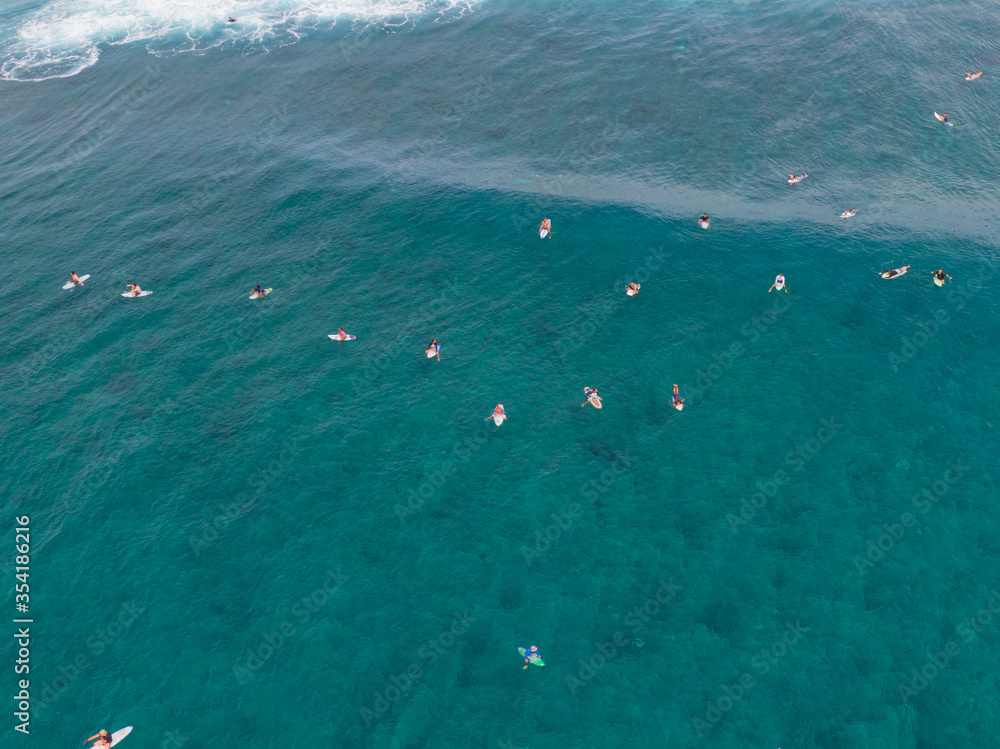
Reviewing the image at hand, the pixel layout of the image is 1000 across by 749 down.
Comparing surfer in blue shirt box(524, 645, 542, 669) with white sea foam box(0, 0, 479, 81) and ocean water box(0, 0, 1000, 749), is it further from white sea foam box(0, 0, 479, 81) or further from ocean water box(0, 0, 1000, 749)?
white sea foam box(0, 0, 479, 81)

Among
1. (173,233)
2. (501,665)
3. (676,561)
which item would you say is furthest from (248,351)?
(676,561)

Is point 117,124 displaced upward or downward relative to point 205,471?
upward

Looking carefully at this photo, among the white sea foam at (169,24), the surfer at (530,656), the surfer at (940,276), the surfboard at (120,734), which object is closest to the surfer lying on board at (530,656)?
the surfer at (530,656)

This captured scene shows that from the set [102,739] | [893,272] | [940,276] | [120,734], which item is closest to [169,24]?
[120,734]

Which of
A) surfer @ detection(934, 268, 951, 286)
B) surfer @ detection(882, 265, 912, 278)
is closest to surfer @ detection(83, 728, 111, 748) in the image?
surfer @ detection(882, 265, 912, 278)

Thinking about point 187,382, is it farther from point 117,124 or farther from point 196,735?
point 117,124
